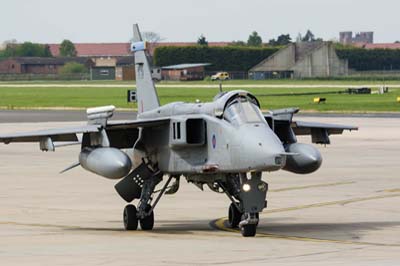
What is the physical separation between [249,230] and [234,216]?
2311mm

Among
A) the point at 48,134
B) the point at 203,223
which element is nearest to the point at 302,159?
the point at 203,223

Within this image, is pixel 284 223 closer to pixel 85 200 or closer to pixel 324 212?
pixel 324 212

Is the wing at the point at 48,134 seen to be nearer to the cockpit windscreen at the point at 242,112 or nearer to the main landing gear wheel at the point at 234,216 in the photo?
the cockpit windscreen at the point at 242,112

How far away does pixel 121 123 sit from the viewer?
25.6 meters

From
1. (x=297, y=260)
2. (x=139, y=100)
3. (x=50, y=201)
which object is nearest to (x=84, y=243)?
(x=297, y=260)

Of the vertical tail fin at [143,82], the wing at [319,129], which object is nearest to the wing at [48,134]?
the vertical tail fin at [143,82]

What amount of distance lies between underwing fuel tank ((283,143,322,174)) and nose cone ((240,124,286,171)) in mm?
1765

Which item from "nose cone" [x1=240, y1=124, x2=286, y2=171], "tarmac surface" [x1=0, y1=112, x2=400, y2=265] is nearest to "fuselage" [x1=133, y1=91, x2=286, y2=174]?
"nose cone" [x1=240, y1=124, x2=286, y2=171]

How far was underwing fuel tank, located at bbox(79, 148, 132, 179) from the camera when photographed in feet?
80.0

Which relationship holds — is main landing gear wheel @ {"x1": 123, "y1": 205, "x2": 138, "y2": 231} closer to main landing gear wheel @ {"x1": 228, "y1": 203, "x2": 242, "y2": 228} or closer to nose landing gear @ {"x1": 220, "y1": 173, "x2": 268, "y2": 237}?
main landing gear wheel @ {"x1": 228, "y1": 203, "x2": 242, "y2": 228}

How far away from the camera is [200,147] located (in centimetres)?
2503

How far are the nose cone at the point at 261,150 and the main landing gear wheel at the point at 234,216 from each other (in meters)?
2.72

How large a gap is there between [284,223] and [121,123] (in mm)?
4372

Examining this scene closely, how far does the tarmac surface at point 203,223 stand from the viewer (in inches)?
830
